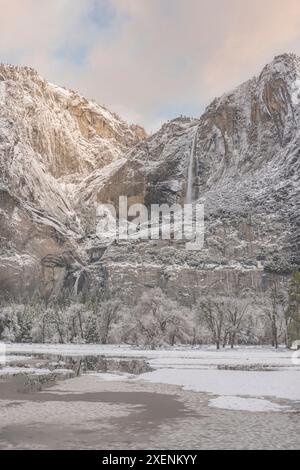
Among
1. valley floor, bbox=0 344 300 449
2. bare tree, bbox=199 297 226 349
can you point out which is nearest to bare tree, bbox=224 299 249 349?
bare tree, bbox=199 297 226 349

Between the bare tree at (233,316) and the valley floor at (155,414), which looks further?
the bare tree at (233,316)

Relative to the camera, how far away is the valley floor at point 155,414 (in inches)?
679

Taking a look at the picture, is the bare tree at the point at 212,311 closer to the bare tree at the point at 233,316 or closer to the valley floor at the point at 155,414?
the bare tree at the point at 233,316

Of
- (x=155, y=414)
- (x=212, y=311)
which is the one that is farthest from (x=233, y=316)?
(x=155, y=414)

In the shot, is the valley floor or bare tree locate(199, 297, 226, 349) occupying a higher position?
bare tree locate(199, 297, 226, 349)

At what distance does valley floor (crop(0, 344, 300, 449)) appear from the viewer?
17.2 metres

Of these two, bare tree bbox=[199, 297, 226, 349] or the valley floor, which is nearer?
the valley floor

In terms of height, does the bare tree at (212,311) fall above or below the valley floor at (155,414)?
above

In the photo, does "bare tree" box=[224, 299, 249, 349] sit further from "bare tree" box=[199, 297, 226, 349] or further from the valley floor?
the valley floor

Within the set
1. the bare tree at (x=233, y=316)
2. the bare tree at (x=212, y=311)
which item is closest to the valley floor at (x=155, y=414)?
the bare tree at (x=212, y=311)

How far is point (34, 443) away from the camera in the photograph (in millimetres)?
16891
